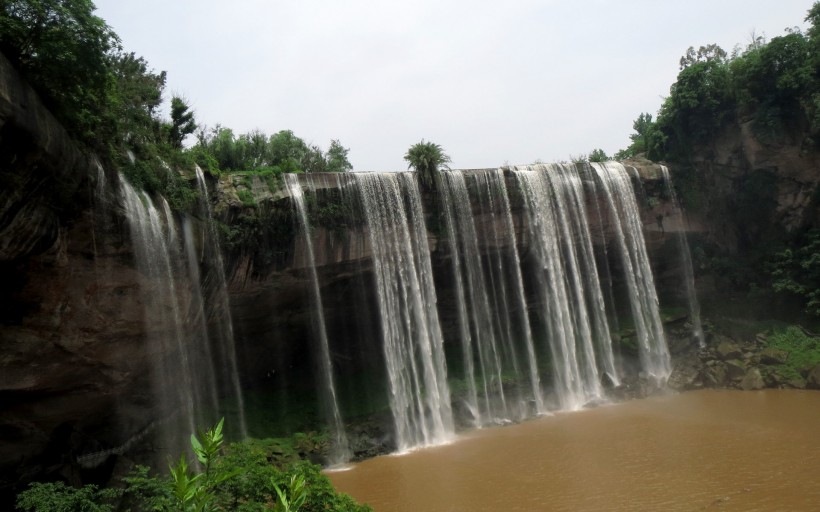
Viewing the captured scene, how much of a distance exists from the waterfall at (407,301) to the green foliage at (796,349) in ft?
42.3

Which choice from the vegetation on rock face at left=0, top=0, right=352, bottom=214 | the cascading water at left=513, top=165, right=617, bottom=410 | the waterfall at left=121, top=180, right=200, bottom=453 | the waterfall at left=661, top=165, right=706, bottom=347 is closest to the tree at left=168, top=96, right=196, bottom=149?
the vegetation on rock face at left=0, top=0, right=352, bottom=214

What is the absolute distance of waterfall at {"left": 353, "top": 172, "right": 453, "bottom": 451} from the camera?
1889 centimetres

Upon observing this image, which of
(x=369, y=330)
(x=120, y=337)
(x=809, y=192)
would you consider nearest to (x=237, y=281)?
(x=120, y=337)

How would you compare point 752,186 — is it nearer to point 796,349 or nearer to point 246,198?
point 796,349

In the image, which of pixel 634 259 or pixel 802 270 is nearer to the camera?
pixel 802 270

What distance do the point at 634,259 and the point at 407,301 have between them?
11461 millimetres

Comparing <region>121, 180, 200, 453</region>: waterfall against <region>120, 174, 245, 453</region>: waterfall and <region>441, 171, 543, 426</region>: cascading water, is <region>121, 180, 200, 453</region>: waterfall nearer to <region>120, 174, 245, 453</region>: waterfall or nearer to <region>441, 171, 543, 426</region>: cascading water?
<region>120, 174, 245, 453</region>: waterfall

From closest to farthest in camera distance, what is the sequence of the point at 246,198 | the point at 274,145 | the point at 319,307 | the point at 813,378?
the point at 246,198, the point at 319,307, the point at 813,378, the point at 274,145

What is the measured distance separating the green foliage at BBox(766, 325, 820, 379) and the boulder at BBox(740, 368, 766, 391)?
80cm

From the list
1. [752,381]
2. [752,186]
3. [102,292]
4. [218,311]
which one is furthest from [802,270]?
[102,292]

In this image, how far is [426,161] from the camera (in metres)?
20.6

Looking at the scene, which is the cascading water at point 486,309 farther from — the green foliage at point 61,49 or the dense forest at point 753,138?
the green foliage at point 61,49

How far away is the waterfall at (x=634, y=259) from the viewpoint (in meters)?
24.0

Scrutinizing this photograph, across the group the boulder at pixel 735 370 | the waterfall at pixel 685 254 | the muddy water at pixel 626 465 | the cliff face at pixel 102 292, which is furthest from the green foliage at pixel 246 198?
the waterfall at pixel 685 254
